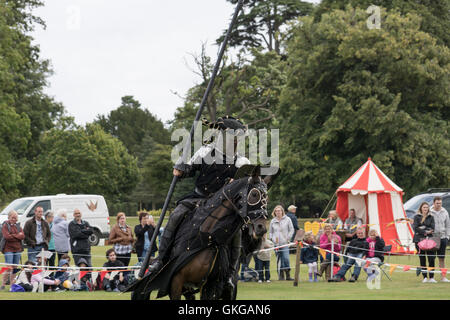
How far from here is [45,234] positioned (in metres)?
17.1

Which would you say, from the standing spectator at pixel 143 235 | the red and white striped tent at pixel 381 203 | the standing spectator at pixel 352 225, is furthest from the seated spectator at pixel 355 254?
the red and white striped tent at pixel 381 203

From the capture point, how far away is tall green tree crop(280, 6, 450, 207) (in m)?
35.1

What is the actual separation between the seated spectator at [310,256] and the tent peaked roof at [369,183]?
7210 millimetres

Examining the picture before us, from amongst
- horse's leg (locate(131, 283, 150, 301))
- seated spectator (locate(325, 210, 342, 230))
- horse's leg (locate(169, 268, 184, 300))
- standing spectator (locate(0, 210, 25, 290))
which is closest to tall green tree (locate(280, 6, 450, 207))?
seated spectator (locate(325, 210, 342, 230))

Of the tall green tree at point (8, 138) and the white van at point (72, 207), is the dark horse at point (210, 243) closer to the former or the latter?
the white van at point (72, 207)

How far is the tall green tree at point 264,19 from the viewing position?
50.1 m

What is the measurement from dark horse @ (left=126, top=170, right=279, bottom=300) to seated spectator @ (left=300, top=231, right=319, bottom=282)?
8561mm

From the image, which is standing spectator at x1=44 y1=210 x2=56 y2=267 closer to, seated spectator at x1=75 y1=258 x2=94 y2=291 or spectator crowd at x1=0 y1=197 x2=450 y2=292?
spectator crowd at x1=0 y1=197 x2=450 y2=292

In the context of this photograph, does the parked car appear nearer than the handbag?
No

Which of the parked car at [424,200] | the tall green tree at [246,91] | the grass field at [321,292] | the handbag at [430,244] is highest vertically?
the tall green tree at [246,91]

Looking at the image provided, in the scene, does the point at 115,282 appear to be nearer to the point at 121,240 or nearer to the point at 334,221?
the point at 121,240

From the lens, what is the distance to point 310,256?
1823 centimetres

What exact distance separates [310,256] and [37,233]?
656cm

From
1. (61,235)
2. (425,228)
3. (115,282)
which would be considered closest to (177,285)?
(115,282)
